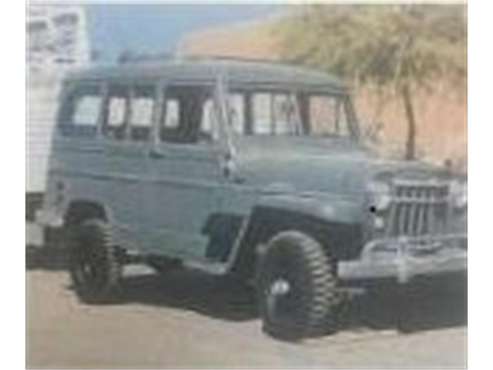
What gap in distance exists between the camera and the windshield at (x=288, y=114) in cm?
685

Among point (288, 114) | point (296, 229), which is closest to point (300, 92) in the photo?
point (288, 114)

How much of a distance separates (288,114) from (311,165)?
0.71 ft

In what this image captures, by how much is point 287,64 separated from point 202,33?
36cm

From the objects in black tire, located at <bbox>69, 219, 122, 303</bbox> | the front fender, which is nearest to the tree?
the front fender

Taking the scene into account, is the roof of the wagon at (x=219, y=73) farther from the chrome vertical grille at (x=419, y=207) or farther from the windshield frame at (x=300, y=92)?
the chrome vertical grille at (x=419, y=207)

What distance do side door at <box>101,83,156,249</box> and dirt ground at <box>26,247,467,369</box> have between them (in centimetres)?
22

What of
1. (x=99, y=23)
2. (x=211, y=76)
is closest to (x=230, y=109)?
(x=211, y=76)

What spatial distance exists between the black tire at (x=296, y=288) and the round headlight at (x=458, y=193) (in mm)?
533

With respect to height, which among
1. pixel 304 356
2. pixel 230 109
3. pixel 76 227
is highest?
pixel 230 109

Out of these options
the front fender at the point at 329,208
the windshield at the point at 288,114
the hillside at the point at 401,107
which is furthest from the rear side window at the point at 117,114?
the front fender at the point at 329,208

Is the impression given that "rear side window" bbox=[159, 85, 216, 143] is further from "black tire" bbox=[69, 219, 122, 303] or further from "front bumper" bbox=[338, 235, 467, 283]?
"front bumper" bbox=[338, 235, 467, 283]

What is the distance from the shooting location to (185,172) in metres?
6.89

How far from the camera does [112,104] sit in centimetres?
695
